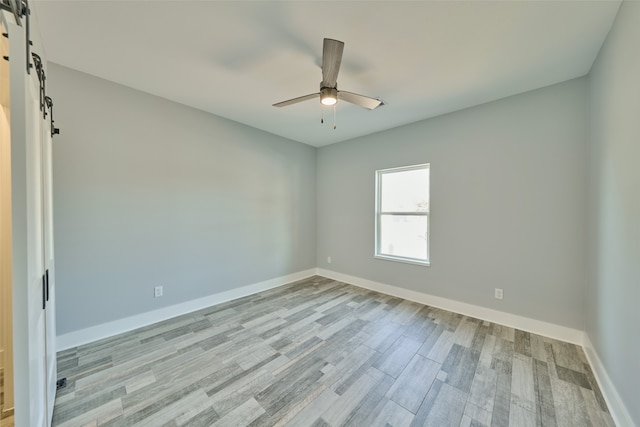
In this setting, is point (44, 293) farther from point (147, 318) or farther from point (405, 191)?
point (405, 191)

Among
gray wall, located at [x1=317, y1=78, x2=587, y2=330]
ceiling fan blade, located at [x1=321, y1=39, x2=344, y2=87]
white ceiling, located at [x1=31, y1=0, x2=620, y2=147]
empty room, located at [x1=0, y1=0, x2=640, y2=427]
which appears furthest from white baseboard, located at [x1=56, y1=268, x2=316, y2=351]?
ceiling fan blade, located at [x1=321, y1=39, x2=344, y2=87]

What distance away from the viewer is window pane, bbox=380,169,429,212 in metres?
3.46

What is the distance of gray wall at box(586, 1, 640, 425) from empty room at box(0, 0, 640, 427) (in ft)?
0.08

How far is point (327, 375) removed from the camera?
1.90 metres

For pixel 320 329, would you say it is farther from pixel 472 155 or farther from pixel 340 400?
pixel 472 155

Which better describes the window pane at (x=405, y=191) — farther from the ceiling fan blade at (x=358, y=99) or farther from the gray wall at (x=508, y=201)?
the ceiling fan blade at (x=358, y=99)

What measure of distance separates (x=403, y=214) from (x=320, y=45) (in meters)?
2.64

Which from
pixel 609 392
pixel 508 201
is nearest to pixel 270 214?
pixel 508 201

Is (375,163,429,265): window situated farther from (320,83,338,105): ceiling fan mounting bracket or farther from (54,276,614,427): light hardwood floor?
(320,83,338,105): ceiling fan mounting bracket

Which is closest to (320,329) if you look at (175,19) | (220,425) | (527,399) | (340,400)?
(340,400)

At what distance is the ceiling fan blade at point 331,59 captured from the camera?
1.51 meters

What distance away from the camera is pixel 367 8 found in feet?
4.99

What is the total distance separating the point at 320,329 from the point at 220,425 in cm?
132

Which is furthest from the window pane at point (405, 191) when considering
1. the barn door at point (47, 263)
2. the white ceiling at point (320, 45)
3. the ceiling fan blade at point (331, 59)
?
the barn door at point (47, 263)
